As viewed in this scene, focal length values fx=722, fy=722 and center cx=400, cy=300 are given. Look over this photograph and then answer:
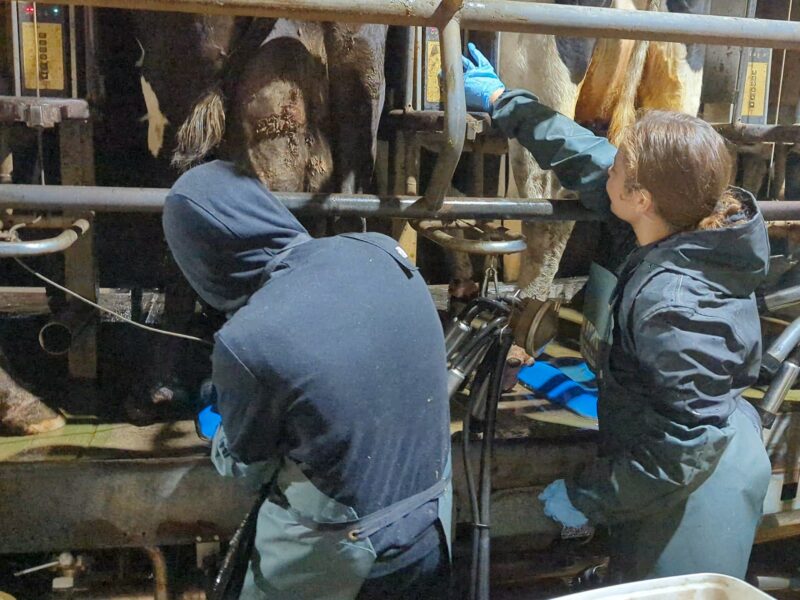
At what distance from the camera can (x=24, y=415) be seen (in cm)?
203

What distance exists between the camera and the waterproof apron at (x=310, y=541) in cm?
138

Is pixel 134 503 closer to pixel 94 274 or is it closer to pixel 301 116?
pixel 94 274

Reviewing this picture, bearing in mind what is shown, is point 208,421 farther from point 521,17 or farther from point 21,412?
point 521,17

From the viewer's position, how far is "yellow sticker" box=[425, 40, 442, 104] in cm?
248

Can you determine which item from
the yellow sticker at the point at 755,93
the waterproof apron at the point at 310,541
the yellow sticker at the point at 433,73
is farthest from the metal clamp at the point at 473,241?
the yellow sticker at the point at 755,93

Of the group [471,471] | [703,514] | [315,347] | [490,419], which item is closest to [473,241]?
[490,419]

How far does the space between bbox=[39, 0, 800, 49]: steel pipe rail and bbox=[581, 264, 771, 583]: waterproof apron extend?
545 mm

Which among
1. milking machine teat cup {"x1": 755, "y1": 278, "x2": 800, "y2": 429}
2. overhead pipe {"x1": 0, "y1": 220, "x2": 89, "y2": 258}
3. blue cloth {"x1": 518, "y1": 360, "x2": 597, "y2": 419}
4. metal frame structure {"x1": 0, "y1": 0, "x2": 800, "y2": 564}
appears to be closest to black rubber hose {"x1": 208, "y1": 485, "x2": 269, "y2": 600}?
metal frame structure {"x1": 0, "y1": 0, "x2": 800, "y2": 564}

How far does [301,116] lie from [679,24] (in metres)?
0.97

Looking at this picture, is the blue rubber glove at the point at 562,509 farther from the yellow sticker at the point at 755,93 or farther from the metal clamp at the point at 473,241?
the yellow sticker at the point at 755,93

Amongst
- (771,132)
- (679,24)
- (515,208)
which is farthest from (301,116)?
(771,132)

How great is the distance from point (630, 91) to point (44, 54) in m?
2.04

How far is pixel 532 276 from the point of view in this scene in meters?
2.70

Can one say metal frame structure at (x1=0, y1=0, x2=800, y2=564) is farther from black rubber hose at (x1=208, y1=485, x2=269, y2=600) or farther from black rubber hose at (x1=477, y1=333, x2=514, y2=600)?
black rubber hose at (x1=208, y1=485, x2=269, y2=600)
